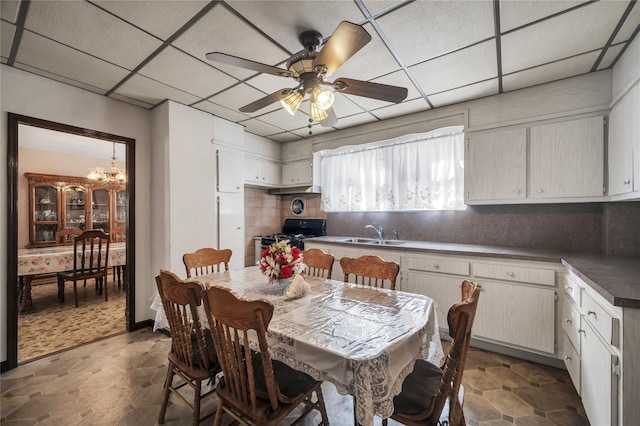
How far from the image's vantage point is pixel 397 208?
140 inches

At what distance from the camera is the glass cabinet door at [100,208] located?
19.0 feet

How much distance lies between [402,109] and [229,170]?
2.28 metres

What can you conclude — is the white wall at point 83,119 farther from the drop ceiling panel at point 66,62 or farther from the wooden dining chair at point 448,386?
the wooden dining chair at point 448,386

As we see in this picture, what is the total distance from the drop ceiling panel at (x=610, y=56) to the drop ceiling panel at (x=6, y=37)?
13.5 feet

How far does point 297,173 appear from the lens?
4.40m

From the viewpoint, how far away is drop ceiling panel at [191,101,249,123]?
3.05 meters

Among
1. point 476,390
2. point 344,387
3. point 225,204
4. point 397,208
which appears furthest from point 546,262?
point 225,204

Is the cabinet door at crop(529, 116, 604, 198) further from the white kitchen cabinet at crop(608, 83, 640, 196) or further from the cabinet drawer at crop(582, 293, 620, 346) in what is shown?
the cabinet drawer at crop(582, 293, 620, 346)

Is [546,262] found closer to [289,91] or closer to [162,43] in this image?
[289,91]

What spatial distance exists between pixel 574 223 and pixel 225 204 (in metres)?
3.77

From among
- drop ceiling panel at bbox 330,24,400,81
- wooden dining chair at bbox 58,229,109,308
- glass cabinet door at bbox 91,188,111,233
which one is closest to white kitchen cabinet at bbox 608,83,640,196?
drop ceiling panel at bbox 330,24,400,81

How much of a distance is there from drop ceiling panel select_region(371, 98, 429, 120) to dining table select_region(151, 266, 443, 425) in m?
2.17

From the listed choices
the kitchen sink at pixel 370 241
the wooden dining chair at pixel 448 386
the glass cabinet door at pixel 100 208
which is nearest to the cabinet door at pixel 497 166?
the kitchen sink at pixel 370 241

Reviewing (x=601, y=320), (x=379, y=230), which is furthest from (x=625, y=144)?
(x=379, y=230)
